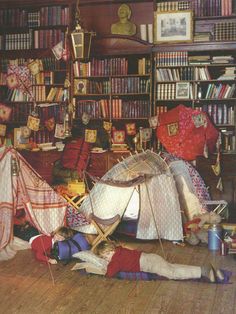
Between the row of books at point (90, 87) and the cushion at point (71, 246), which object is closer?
the cushion at point (71, 246)

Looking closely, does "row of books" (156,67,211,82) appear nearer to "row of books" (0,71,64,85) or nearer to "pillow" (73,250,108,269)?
"row of books" (0,71,64,85)

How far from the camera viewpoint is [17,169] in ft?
15.2

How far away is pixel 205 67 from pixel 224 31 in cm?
51

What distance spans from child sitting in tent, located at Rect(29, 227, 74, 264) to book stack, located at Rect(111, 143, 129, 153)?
6.63 ft

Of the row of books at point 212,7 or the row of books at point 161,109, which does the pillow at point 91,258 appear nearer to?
the row of books at point 161,109

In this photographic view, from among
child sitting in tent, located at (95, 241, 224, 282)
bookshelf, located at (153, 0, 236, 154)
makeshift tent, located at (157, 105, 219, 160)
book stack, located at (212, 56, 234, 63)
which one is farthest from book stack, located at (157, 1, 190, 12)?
child sitting in tent, located at (95, 241, 224, 282)

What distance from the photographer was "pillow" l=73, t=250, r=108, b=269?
4.20 metres

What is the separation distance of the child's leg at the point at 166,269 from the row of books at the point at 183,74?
3.27 metres

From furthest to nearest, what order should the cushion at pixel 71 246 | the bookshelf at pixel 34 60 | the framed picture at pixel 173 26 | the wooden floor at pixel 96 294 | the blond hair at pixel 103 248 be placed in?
1. the bookshelf at pixel 34 60
2. the framed picture at pixel 173 26
3. the cushion at pixel 71 246
4. the blond hair at pixel 103 248
5. the wooden floor at pixel 96 294

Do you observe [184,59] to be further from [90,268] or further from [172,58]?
[90,268]

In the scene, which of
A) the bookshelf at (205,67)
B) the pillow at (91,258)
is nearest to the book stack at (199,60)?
the bookshelf at (205,67)

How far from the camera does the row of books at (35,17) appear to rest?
7070mm

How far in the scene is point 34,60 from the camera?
7000 millimetres

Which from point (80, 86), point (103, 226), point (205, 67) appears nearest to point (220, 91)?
point (205, 67)
